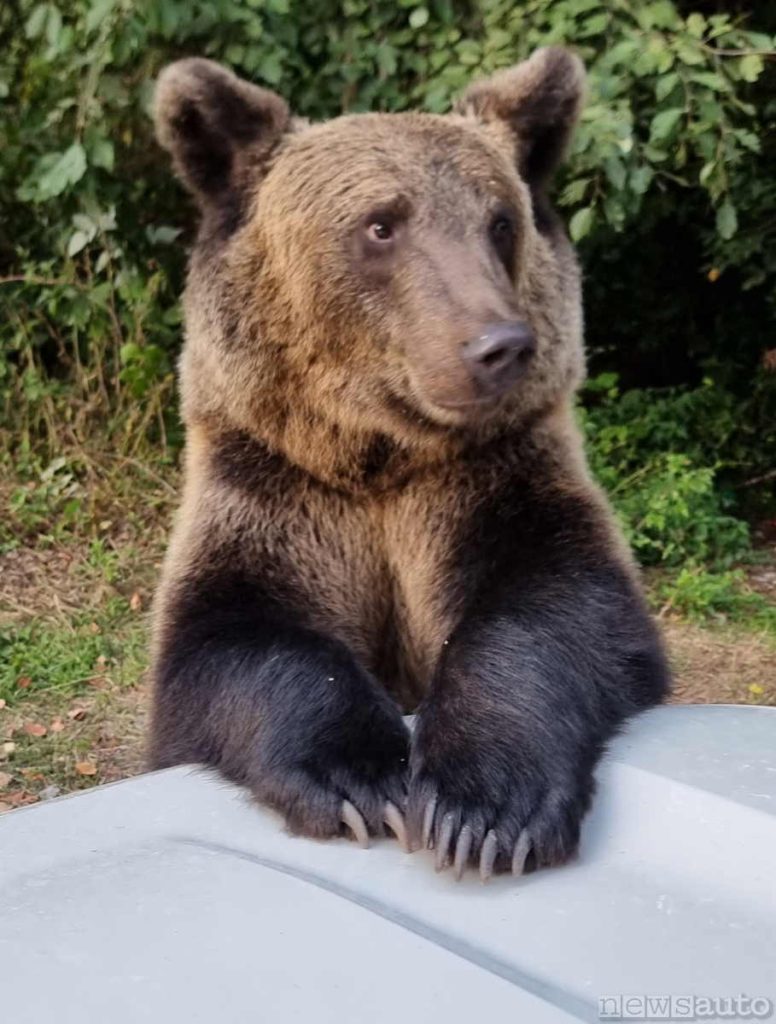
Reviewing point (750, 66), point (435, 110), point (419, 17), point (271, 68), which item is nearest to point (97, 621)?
point (271, 68)

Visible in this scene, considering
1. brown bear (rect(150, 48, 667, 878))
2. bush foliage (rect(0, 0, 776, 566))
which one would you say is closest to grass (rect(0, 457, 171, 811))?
bush foliage (rect(0, 0, 776, 566))

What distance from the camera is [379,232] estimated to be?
321 centimetres

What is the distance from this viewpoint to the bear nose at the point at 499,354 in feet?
9.23

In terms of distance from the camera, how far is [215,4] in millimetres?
4668

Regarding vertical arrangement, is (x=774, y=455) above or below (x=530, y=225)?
below

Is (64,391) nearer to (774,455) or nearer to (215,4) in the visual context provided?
(215,4)

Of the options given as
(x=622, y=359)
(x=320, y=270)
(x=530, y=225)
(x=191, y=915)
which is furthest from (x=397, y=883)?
(x=622, y=359)

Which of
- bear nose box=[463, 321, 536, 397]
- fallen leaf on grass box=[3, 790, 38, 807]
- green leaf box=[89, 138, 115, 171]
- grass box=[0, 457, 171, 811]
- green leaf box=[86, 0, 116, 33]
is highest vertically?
green leaf box=[86, 0, 116, 33]

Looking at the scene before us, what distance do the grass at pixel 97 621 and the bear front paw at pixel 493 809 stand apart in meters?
2.48

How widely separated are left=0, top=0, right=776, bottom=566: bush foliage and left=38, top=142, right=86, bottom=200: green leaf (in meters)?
0.01

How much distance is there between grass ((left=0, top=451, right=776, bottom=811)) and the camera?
4.90 m

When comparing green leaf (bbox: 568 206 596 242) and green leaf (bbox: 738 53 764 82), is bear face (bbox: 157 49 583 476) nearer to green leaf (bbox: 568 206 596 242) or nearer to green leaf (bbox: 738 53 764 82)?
green leaf (bbox: 568 206 596 242)

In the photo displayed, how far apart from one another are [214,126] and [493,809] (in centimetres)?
197

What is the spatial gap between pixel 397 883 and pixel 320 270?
1773mm
